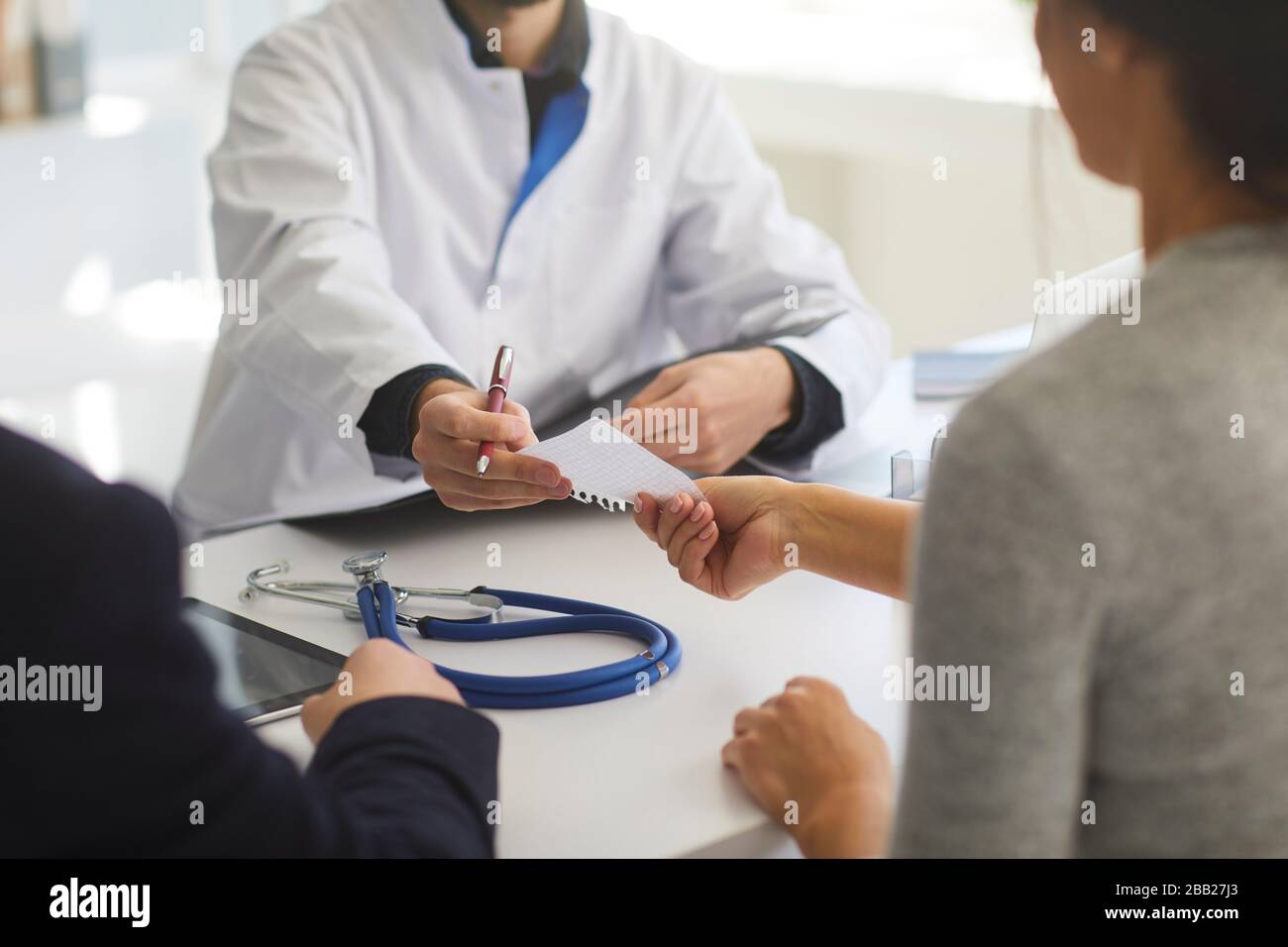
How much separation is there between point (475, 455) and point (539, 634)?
173 millimetres

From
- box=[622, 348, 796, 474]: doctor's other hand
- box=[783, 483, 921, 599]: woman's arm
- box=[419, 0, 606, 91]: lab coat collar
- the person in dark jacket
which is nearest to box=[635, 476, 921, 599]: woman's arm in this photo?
box=[783, 483, 921, 599]: woman's arm

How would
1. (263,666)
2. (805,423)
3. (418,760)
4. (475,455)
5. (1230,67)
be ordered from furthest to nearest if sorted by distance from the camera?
(805,423) < (475,455) < (263,666) < (418,760) < (1230,67)

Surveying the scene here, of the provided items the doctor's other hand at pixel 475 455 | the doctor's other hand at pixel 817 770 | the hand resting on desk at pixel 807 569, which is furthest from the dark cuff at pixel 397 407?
the doctor's other hand at pixel 817 770

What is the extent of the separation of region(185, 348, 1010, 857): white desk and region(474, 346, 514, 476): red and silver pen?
0.38 feet

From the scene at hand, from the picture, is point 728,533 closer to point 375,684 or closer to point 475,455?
point 475,455

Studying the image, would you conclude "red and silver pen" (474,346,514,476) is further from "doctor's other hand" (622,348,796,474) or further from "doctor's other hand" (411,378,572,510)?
"doctor's other hand" (622,348,796,474)

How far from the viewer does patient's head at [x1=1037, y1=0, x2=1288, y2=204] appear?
526mm

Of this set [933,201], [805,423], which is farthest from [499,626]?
[933,201]

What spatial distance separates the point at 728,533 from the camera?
3.60ft

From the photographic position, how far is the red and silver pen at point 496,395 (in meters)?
1.11

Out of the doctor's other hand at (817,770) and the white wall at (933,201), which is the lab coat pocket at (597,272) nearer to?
the doctor's other hand at (817,770)

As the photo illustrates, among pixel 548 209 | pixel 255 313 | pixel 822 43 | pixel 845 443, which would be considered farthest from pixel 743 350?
pixel 822 43

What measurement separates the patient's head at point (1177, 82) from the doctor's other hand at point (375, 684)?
47cm
